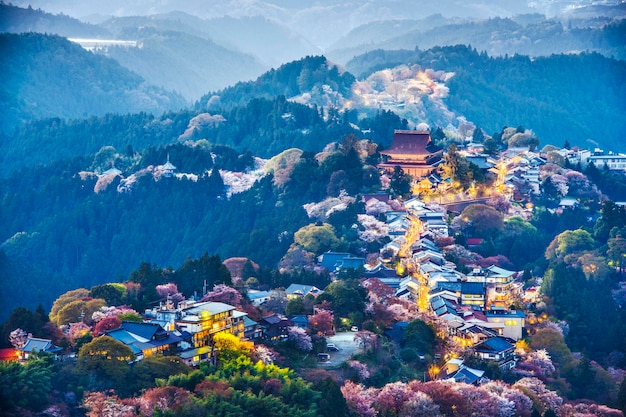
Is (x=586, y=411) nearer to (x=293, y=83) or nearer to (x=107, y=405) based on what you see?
(x=107, y=405)

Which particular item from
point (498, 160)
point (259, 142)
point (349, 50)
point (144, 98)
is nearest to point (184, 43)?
point (349, 50)

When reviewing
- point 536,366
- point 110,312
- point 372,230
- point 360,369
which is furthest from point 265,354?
point 372,230

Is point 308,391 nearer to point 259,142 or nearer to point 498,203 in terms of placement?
point 498,203

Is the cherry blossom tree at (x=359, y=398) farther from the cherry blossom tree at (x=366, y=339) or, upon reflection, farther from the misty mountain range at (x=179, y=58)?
the misty mountain range at (x=179, y=58)

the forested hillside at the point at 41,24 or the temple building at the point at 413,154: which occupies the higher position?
the forested hillside at the point at 41,24

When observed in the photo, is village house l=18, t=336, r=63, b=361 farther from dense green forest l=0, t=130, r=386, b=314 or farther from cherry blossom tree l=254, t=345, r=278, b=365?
dense green forest l=0, t=130, r=386, b=314

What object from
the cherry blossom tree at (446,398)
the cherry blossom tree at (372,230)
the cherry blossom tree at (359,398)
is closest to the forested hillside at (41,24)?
the cherry blossom tree at (372,230)
